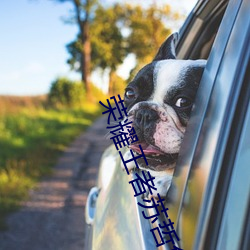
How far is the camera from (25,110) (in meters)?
13.6

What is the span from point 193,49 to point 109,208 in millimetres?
977

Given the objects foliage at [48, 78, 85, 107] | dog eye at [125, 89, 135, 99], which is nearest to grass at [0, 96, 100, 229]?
foliage at [48, 78, 85, 107]

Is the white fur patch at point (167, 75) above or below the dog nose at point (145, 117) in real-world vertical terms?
above

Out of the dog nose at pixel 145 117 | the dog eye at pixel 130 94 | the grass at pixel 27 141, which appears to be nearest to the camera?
the dog nose at pixel 145 117

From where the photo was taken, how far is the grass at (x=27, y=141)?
585 centimetres

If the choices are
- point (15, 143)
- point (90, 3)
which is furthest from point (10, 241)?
point (90, 3)

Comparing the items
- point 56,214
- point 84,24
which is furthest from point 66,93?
point 56,214

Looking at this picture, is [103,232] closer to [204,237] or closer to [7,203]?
[204,237]

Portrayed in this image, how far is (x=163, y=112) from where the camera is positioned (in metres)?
1.36

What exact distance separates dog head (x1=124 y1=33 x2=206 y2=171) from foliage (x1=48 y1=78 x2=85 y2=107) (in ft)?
57.0

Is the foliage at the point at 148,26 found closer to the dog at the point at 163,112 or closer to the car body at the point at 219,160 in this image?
the dog at the point at 163,112

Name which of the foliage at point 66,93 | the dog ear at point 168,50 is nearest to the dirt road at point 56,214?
the dog ear at point 168,50

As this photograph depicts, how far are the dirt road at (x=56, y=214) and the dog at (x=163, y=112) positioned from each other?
10.2ft

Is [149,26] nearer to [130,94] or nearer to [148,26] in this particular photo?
[148,26]
